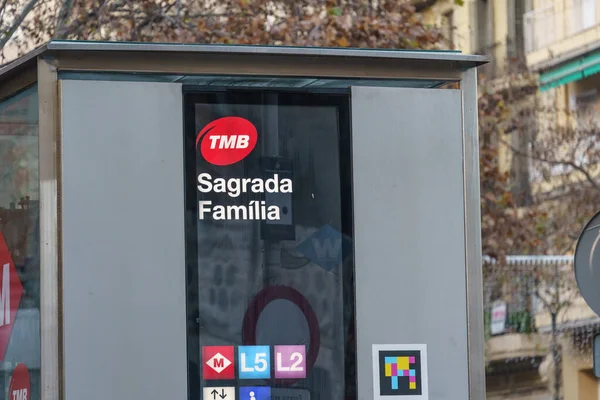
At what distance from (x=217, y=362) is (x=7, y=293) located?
3.26 feet

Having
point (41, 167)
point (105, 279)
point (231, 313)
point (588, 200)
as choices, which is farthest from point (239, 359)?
point (588, 200)

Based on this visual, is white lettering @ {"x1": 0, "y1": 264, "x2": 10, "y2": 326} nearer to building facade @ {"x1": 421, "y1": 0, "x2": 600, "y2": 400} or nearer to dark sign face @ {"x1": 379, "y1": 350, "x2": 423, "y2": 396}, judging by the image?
dark sign face @ {"x1": 379, "y1": 350, "x2": 423, "y2": 396}

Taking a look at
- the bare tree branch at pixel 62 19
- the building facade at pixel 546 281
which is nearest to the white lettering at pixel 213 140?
the bare tree branch at pixel 62 19

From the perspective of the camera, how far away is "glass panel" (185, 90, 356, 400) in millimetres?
5133

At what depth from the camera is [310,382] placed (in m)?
5.19

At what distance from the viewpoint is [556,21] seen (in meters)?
24.1

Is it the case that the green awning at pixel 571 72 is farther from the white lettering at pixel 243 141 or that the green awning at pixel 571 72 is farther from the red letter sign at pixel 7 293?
the red letter sign at pixel 7 293

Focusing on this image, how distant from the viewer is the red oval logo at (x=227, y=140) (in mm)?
5156

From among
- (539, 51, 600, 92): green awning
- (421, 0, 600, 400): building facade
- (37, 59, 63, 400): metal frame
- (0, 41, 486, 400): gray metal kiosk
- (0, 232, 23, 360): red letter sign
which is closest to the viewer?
(37, 59, 63, 400): metal frame

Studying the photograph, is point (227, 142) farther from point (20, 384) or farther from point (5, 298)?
point (20, 384)

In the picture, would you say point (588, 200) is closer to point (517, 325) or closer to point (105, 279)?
point (517, 325)

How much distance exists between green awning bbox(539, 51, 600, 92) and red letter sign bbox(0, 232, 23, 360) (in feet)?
60.2

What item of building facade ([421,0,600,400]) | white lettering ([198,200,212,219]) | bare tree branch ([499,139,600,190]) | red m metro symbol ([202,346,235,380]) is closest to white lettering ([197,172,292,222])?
white lettering ([198,200,212,219])

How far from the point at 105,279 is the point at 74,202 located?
319 millimetres
